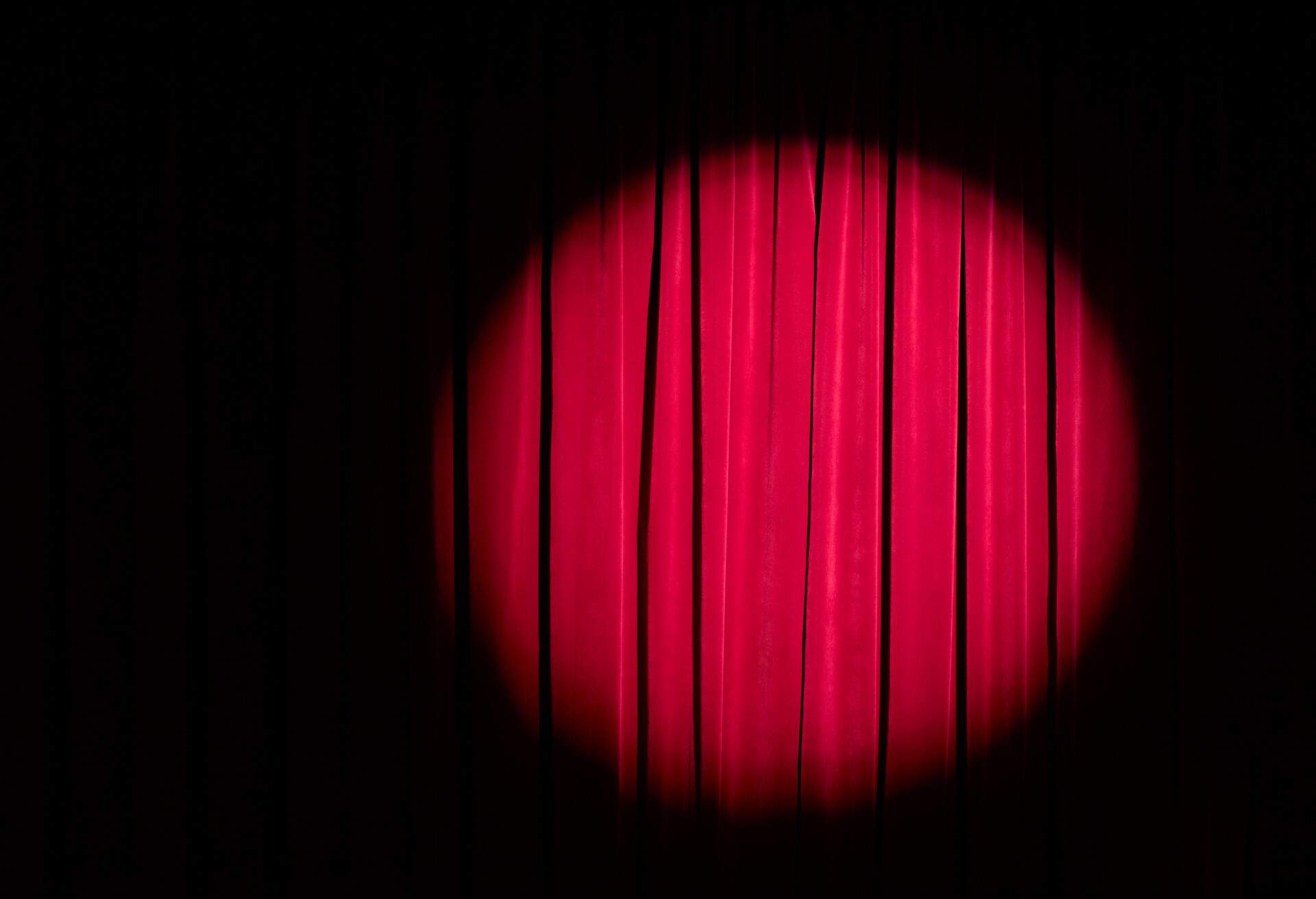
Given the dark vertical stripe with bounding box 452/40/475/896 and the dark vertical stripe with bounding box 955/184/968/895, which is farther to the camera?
the dark vertical stripe with bounding box 955/184/968/895

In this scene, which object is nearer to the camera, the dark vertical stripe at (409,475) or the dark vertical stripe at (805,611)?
the dark vertical stripe at (409,475)

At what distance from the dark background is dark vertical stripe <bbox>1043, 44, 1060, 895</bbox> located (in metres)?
0.04

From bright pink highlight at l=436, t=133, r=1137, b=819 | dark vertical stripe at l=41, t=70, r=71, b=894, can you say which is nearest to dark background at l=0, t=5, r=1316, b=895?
dark vertical stripe at l=41, t=70, r=71, b=894

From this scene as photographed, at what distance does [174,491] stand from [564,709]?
1.18m

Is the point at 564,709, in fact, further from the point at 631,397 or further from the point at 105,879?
the point at 105,879

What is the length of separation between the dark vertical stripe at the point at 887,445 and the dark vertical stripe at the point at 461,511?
3.70 feet

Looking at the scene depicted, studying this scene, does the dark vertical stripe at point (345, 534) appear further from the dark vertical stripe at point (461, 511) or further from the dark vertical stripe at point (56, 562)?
the dark vertical stripe at point (56, 562)

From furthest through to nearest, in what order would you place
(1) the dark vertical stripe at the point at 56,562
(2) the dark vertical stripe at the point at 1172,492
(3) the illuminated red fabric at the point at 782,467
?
(2) the dark vertical stripe at the point at 1172,492
(3) the illuminated red fabric at the point at 782,467
(1) the dark vertical stripe at the point at 56,562

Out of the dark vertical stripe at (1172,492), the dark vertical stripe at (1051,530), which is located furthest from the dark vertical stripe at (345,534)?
the dark vertical stripe at (1172,492)

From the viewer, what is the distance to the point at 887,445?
2291mm

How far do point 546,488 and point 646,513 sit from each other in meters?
0.28

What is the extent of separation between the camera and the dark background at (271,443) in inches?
83.4

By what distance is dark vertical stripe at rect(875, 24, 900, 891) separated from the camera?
229cm

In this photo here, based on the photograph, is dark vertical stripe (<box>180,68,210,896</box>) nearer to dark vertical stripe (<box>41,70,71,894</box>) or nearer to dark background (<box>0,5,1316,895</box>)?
dark background (<box>0,5,1316,895</box>)
